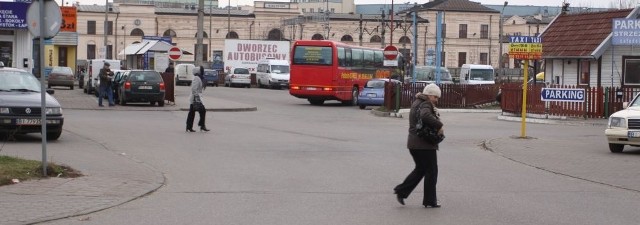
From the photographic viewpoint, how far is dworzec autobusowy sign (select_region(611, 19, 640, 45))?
104 ft

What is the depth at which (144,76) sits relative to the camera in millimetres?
35000

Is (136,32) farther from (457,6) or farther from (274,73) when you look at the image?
(457,6)

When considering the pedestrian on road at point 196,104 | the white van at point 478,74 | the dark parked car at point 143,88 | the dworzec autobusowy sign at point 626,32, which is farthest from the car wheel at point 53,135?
the white van at point 478,74

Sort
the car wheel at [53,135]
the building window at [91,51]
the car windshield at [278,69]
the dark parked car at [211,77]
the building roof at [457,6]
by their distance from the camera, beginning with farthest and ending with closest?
the building window at [91,51]
the building roof at [457,6]
the dark parked car at [211,77]
the car windshield at [278,69]
the car wheel at [53,135]

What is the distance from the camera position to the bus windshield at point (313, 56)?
4172 centimetres

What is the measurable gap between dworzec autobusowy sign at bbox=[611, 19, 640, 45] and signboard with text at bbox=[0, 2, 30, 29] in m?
21.3

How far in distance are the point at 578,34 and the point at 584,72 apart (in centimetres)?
178

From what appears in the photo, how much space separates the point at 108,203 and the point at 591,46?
1089 inches

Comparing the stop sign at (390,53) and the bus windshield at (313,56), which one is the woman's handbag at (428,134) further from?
the bus windshield at (313,56)

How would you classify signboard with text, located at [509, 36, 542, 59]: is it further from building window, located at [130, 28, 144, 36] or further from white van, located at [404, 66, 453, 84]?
building window, located at [130, 28, 144, 36]

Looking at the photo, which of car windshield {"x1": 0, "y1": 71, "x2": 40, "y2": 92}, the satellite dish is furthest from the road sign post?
the satellite dish

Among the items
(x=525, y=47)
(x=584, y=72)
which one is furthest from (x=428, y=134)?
(x=584, y=72)

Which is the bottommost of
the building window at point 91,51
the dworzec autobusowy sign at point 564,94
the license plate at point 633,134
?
the license plate at point 633,134

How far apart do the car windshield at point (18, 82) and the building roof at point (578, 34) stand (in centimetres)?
2213
